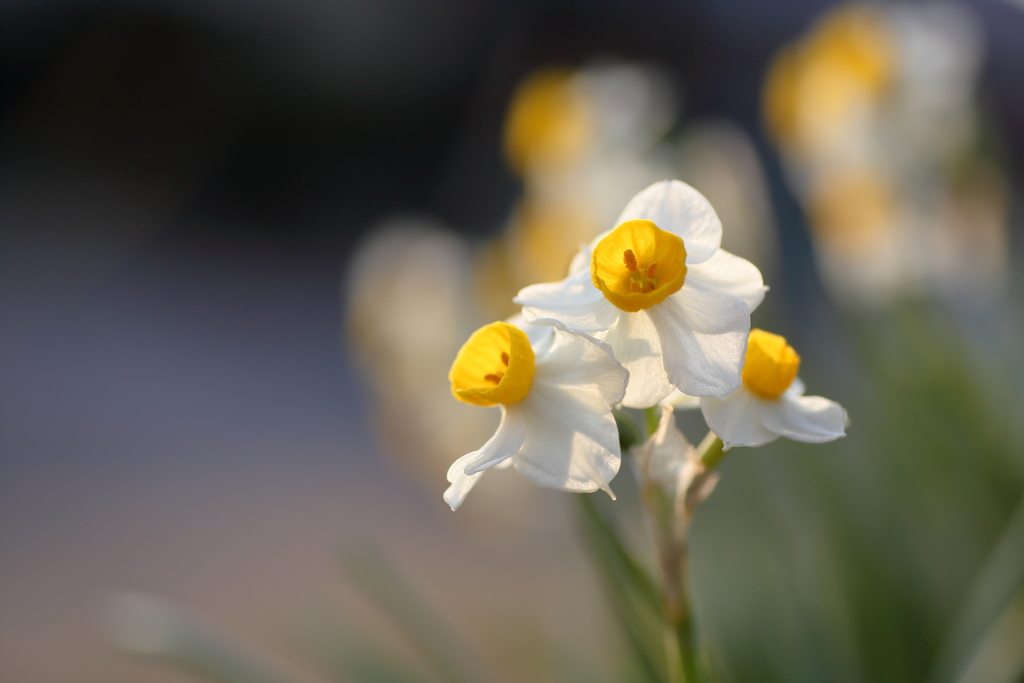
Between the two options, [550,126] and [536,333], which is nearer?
[536,333]

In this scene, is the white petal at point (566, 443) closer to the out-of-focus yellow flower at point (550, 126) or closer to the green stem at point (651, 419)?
the green stem at point (651, 419)

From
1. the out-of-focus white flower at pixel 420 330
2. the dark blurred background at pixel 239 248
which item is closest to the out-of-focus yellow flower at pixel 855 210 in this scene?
the dark blurred background at pixel 239 248

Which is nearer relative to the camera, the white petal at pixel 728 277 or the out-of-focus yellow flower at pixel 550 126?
the white petal at pixel 728 277

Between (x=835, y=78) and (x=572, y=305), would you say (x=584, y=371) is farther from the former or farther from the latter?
(x=835, y=78)

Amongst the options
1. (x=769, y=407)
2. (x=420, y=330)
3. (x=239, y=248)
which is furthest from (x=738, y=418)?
(x=239, y=248)

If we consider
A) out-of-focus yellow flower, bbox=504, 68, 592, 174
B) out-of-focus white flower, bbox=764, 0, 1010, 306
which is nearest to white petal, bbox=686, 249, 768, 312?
out-of-focus yellow flower, bbox=504, 68, 592, 174

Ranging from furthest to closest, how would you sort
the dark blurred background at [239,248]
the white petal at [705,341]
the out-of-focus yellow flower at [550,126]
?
1. the dark blurred background at [239,248]
2. the out-of-focus yellow flower at [550,126]
3. the white petal at [705,341]

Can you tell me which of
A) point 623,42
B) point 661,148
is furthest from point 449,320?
point 623,42

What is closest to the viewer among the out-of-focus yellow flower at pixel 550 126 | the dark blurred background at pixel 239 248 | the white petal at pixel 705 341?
the white petal at pixel 705 341
